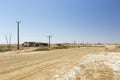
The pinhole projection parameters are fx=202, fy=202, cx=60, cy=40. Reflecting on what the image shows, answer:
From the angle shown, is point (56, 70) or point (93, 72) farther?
point (56, 70)

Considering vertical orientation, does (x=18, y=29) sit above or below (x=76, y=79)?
above

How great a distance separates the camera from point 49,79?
35.9 ft

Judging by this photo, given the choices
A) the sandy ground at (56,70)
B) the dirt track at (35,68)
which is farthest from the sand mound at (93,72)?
the dirt track at (35,68)

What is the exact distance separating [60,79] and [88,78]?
5.70ft

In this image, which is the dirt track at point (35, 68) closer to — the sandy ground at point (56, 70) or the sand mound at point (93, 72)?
the sandy ground at point (56, 70)

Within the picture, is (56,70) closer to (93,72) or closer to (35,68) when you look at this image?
(35,68)

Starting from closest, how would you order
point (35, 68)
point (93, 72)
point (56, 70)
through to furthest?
point (93, 72) < point (56, 70) < point (35, 68)

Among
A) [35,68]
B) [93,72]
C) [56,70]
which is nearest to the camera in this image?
[93,72]

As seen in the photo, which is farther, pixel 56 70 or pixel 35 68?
pixel 35 68

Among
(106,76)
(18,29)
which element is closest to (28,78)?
(106,76)

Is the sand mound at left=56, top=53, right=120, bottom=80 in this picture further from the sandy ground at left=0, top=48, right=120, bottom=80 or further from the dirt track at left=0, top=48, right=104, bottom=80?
the dirt track at left=0, top=48, right=104, bottom=80

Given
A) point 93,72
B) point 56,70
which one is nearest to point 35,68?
point 56,70

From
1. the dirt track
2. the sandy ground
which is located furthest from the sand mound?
the dirt track

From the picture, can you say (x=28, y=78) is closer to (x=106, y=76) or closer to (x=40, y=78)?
(x=40, y=78)
